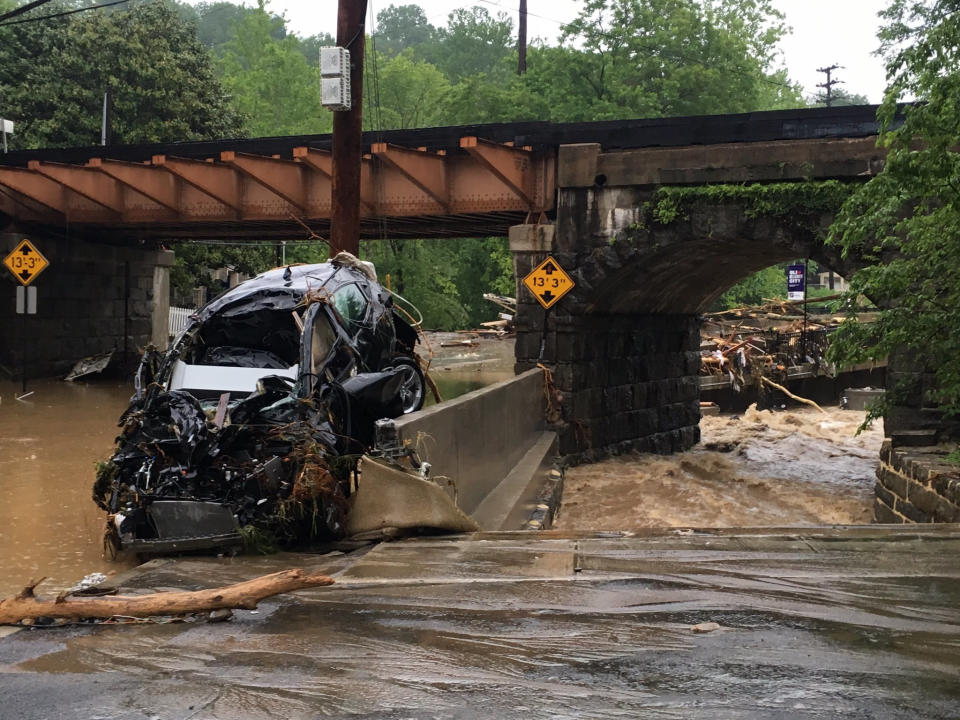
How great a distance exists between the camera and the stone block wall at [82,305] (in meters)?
26.3

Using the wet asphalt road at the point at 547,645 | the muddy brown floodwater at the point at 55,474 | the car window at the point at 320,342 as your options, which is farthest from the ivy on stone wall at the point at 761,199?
the wet asphalt road at the point at 547,645

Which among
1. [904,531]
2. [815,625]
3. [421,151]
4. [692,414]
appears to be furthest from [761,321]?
[815,625]

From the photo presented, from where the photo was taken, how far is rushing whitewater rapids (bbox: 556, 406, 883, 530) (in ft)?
47.8

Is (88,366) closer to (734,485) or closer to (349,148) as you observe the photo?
(349,148)

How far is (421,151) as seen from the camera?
65.5 feet

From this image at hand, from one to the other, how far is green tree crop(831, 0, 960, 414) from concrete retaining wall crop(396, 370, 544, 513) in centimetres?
397

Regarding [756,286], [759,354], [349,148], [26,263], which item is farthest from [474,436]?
[756,286]

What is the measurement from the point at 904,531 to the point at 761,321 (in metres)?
35.1

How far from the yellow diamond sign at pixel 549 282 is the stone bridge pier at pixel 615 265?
1.15 ft

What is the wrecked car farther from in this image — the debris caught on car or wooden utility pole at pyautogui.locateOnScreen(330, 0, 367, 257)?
the debris caught on car

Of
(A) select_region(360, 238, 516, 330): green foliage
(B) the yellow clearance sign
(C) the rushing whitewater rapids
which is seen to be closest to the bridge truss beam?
(B) the yellow clearance sign

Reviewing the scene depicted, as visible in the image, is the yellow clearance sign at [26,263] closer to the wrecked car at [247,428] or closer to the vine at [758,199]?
the vine at [758,199]

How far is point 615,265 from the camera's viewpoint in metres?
17.7

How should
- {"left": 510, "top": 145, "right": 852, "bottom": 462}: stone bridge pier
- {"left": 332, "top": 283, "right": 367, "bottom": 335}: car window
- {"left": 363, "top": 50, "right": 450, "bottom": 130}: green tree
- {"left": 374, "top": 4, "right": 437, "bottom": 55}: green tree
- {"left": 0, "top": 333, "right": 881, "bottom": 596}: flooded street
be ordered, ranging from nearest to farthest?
{"left": 0, "top": 333, "right": 881, "bottom": 596}: flooded street
{"left": 332, "top": 283, "right": 367, "bottom": 335}: car window
{"left": 510, "top": 145, "right": 852, "bottom": 462}: stone bridge pier
{"left": 363, "top": 50, "right": 450, "bottom": 130}: green tree
{"left": 374, "top": 4, "right": 437, "bottom": 55}: green tree
